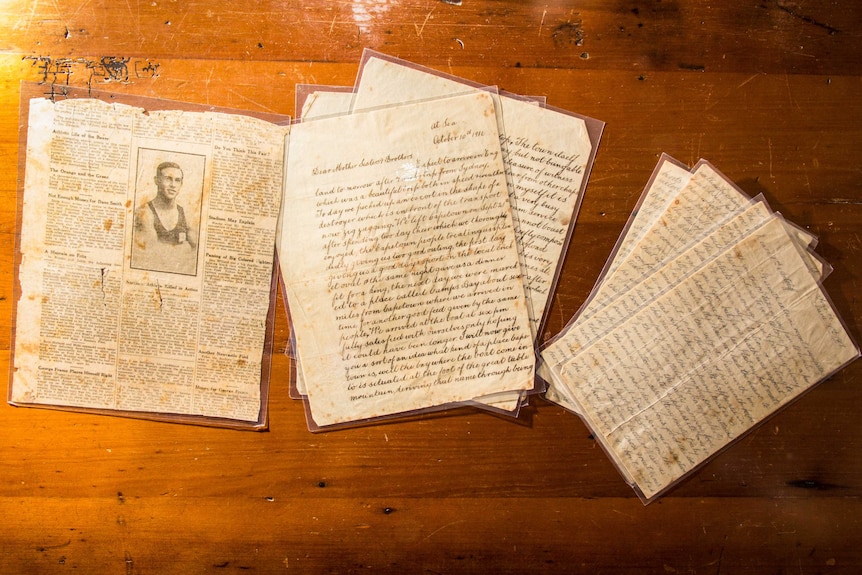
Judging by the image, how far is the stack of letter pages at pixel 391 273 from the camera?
0.81m

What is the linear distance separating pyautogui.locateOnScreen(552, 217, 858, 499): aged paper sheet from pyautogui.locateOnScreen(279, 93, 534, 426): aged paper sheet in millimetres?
132

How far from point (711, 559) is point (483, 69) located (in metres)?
0.82

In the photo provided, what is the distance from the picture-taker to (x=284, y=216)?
0.81m

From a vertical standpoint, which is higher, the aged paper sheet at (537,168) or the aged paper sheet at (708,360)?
the aged paper sheet at (537,168)

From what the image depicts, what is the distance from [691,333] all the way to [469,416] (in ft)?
1.15

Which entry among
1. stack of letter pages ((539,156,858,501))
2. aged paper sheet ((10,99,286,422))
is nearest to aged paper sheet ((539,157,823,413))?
stack of letter pages ((539,156,858,501))

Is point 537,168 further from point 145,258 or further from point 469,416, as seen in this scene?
point 145,258

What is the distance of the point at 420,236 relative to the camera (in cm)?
81

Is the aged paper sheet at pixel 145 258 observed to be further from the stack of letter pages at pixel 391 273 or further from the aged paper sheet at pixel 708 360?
the aged paper sheet at pixel 708 360

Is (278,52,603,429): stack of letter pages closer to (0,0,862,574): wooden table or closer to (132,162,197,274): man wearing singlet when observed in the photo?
(0,0,862,574): wooden table

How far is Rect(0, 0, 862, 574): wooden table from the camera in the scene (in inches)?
32.2

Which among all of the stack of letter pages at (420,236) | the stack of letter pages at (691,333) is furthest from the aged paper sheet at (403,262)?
the stack of letter pages at (691,333)

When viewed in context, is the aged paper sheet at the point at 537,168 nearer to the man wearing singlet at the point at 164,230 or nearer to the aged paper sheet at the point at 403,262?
the aged paper sheet at the point at 403,262

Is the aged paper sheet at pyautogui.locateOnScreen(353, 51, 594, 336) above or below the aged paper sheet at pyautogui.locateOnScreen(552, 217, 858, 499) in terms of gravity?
above
